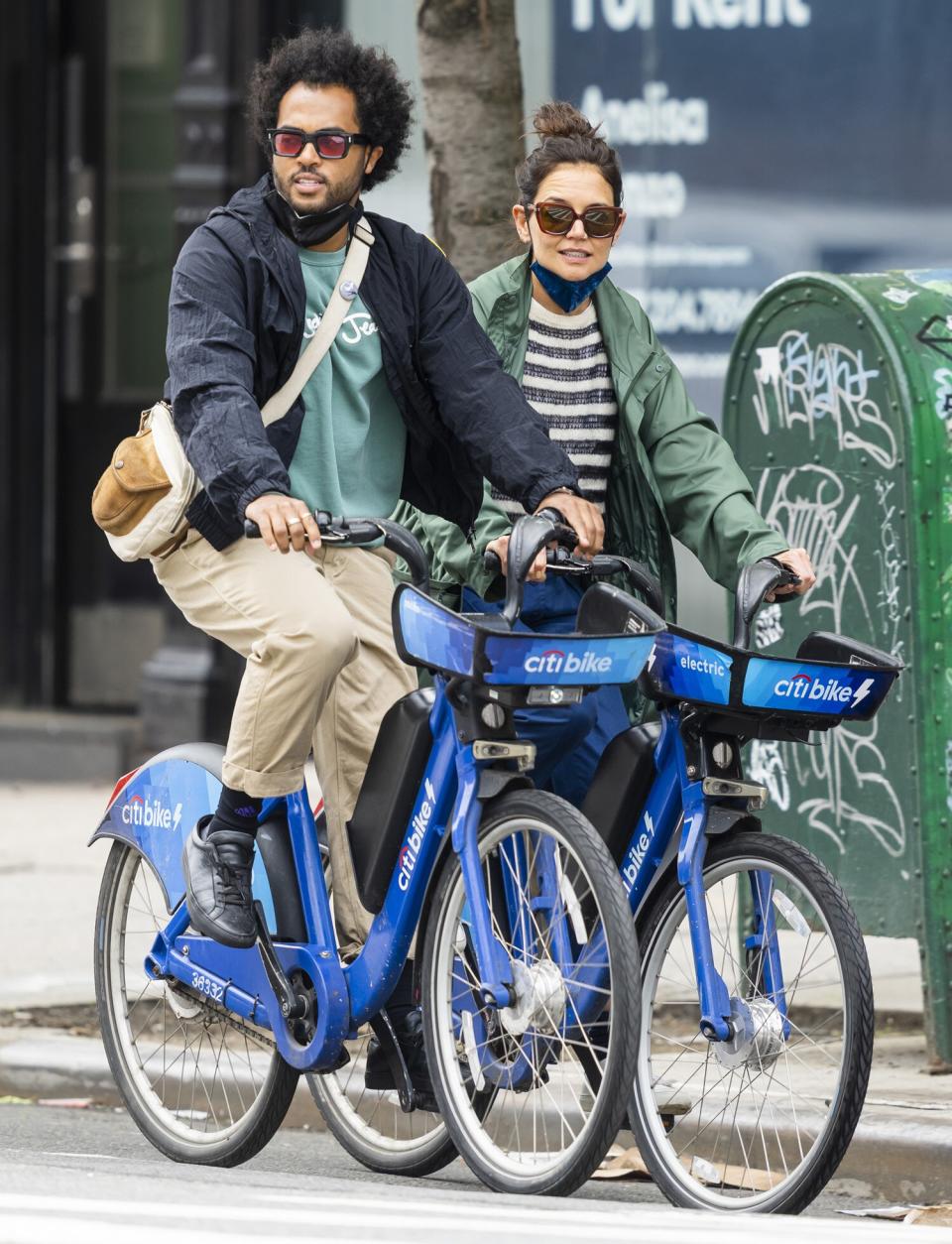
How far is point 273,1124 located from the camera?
471cm

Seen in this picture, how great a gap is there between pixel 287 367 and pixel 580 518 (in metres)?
0.59

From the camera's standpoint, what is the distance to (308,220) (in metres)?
4.40

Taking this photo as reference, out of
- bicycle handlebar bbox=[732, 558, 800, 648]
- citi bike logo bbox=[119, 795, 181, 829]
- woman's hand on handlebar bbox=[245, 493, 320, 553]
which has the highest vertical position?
woman's hand on handlebar bbox=[245, 493, 320, 553]

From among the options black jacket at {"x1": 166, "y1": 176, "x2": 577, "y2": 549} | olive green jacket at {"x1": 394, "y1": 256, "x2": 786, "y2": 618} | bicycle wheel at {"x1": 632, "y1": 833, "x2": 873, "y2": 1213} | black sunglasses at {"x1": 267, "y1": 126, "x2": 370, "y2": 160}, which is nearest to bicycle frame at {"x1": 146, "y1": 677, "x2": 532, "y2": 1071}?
bicycle wheel at {"x1": 632, "y1": 833, "x2": 873, "y2": 1213}

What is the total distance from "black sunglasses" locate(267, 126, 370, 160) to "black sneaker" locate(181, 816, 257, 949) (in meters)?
1.23

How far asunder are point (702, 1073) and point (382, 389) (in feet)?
4.40

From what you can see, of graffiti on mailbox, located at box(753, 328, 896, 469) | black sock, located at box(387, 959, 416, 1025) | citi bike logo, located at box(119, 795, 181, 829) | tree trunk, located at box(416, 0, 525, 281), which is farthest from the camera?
tree trunk, located at box(416, 0, 525, 281)

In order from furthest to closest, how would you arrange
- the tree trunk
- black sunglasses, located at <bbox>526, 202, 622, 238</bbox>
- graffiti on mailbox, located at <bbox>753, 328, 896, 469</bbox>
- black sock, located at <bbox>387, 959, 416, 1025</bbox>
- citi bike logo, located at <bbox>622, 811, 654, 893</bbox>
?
the tree trunk < graffiti on mailbox, located at <bbox>753, 328, 896, 469</bbox> < black sunglasses, located at <bbox>526, 202, 622, 238</bbox> < black sock, located at <bbox>387, 959, 416, 1025</bbox> < citi bike logo, located at <bbox>622, 811, 654, 893</bbox>

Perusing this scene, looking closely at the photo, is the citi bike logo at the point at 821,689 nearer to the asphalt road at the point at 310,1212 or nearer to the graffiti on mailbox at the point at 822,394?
the asphalt road at the point at 310,1212

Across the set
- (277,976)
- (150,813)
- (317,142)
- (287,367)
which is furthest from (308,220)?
(277,976)

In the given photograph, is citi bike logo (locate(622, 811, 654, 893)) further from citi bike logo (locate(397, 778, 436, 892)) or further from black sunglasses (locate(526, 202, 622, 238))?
black sunglasses (locate(526, 202, 622, 238))

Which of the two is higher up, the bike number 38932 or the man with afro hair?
the man with afro hair

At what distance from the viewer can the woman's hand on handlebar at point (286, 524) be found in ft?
13.0

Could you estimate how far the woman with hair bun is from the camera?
4.67 m
